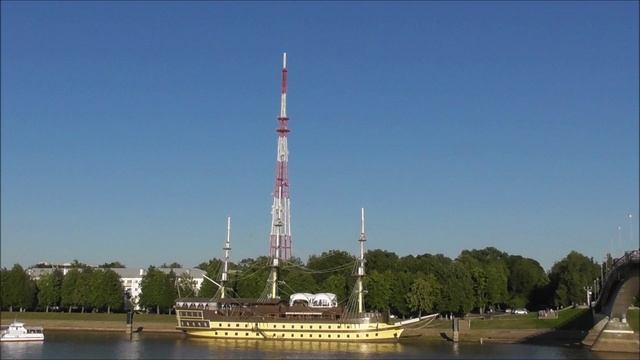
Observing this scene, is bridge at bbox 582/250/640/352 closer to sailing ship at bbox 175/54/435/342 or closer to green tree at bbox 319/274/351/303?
sailing ship at bbox 175/54/435/342

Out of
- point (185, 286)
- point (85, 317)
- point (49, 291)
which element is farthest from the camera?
point (185, 286)

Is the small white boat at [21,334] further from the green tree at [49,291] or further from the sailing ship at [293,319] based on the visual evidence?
the green tree at [49,291]

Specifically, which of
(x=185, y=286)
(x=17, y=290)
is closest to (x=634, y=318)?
(x=185, y=286)

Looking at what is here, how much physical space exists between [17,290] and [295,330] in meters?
71.1

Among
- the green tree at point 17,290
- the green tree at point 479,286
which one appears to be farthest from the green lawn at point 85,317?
the green tree at point 479,286

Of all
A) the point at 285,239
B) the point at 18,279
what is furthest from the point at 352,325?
the point at 18,279

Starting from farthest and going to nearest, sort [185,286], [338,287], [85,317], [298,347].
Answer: [185,286]
[338,287]
[85,317]
[298,347]

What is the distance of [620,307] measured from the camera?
3971 inches

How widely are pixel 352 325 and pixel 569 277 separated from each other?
5047 centimetres

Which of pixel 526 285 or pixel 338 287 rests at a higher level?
pixel 526 285

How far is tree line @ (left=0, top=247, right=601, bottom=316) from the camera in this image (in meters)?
145

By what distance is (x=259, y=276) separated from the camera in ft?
521

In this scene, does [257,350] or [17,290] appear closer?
[257,350]

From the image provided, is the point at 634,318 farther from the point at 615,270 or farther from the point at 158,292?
the point at 158,292
